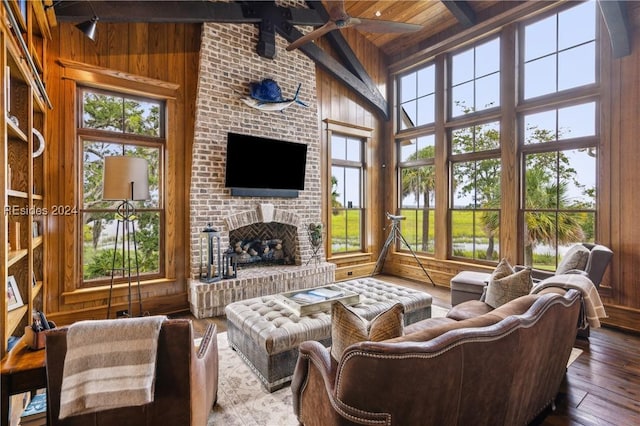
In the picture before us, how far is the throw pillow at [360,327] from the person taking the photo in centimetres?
151

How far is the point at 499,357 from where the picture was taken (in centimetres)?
141

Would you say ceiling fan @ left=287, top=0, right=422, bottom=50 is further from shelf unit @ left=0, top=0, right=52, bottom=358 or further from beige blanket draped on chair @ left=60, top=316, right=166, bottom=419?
beige blanket draped on chair @ left=60, top=316, right=166, bottom=419

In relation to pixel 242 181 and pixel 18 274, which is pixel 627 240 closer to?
pixel 242 181

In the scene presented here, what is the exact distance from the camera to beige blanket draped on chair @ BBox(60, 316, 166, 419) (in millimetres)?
1340

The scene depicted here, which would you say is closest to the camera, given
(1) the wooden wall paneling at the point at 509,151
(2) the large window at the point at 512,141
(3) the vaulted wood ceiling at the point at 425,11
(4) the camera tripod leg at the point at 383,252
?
(2) the large window at the point at 512,141

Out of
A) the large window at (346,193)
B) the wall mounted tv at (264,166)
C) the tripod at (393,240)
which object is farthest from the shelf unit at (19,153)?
the tripod at (393,240)

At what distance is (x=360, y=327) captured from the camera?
1584mm

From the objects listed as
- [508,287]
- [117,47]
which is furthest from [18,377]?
[117,47]

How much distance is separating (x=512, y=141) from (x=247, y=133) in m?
3.95

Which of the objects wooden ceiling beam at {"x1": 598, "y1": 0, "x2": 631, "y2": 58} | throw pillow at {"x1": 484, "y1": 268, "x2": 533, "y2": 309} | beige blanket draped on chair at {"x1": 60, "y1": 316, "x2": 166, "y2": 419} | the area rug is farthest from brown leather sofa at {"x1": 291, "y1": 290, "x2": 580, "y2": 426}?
wooden ceiling beam at {"x1": 598, "y1": 0, "x2": 631, "y2": 58}

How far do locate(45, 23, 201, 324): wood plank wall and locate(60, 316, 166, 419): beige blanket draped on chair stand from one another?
2.91 meters

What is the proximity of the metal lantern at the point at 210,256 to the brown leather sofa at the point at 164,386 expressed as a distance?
272cm

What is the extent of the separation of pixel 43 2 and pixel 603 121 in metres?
6.21

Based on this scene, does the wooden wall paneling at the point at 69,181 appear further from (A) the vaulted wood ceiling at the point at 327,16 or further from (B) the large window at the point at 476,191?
(B) the large window at the point at 476,191
